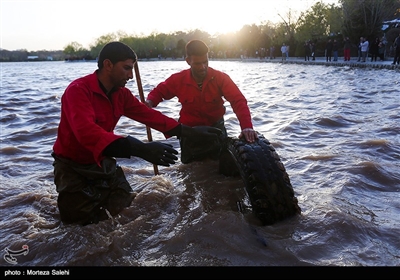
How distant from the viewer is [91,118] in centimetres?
267

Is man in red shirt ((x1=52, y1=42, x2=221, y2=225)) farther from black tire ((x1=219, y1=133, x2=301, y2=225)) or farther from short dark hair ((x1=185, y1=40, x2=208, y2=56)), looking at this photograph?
short dark hair ((x1=185, y1=40, x2=208, y2=56))

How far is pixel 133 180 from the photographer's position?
4656mm

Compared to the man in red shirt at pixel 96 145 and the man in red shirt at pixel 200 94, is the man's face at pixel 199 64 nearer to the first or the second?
the man in red shirt at pixel 200 94

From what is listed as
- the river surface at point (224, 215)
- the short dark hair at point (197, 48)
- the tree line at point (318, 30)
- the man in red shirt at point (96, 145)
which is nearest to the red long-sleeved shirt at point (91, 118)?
the man in red shirt at point (96, 145)

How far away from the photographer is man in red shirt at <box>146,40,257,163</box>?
395 cm

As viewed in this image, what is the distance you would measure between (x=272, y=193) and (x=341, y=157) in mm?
2457

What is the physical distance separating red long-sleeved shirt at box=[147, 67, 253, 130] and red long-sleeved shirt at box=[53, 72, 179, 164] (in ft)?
2.61

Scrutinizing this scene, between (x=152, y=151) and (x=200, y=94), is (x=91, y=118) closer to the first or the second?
(x=152, y=151)

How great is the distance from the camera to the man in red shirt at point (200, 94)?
3.95 metres

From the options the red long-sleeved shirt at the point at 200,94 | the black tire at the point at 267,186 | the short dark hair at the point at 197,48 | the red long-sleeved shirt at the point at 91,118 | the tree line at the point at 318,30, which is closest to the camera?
the red long-sleeved shirt at the point at 91,118

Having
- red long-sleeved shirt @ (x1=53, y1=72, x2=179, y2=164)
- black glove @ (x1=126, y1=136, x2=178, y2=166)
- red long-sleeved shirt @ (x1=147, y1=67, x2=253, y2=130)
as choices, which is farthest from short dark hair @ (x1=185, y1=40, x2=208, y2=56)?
black glove @ (x1=126, y1=136, x2=178, y2=166)

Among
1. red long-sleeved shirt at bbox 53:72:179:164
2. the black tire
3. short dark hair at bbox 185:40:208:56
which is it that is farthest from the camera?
short dark hair at bbox 185:40:208:56

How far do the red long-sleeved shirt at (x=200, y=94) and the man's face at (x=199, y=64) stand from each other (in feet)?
0.30

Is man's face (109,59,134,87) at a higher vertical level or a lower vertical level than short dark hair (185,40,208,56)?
lower
